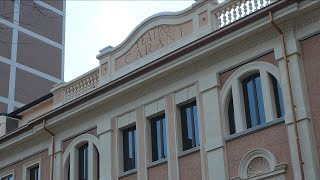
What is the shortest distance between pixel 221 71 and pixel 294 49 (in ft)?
9.34

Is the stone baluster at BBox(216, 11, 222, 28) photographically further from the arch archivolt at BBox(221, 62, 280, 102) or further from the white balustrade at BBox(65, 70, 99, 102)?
the white balustrade at BBox(65, 70, 99, 102)

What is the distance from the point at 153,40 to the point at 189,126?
12.4 feet

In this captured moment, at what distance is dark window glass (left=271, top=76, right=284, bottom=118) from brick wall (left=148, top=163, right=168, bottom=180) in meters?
4.53

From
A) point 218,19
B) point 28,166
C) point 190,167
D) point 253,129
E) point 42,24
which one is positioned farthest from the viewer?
point 42,24

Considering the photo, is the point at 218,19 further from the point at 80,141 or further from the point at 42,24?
the point at 42,24

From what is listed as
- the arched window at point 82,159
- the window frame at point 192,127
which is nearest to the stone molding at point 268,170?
the window frame at point 192,127

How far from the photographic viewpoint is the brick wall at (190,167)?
22109 millimetres

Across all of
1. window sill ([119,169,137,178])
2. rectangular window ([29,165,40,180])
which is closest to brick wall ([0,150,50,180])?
rectangular window ([29,165,40,180])

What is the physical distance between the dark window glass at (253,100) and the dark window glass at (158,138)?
11.8 ft

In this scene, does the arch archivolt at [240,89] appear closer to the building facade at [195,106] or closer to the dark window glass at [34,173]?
the building facade at [195,106]

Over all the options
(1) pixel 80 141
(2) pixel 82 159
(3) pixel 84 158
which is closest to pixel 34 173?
(2) pixel 82 159

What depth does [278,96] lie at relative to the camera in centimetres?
2100

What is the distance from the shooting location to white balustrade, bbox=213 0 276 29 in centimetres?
2250

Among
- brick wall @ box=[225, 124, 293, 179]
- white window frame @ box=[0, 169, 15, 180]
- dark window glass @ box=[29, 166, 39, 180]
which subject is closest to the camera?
brick wall @ box=[225, 124, 293, 179]
